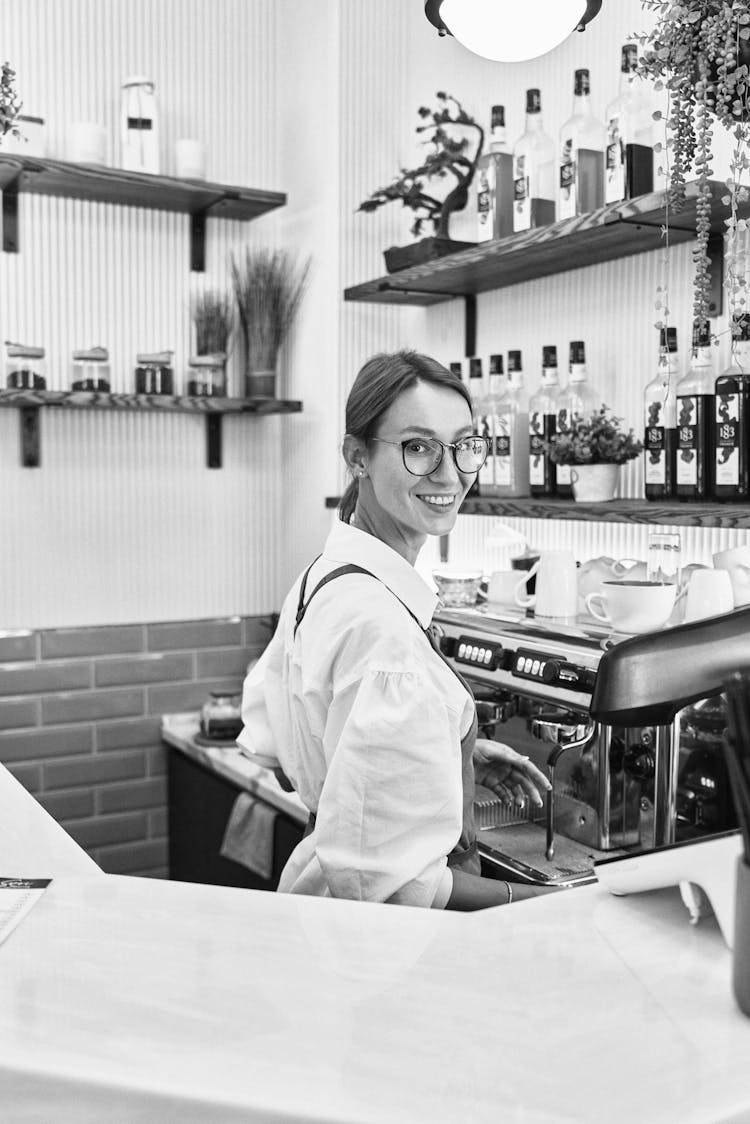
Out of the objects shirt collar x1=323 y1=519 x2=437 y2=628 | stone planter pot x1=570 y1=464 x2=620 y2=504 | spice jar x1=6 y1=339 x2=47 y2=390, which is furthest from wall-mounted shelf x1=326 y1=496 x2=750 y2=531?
spice jar x1=6 y1=339 x2=47 y2=390

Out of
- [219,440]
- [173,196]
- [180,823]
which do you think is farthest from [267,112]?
[180,823]

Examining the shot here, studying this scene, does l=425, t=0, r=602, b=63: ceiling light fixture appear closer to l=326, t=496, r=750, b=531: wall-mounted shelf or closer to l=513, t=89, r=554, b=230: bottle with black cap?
l=513, t=89, r=554, b=230: bottle with black cap

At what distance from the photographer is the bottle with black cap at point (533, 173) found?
249 cm

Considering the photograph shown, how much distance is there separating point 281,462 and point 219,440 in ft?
0.74

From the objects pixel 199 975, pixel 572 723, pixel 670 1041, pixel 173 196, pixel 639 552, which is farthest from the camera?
pixel 173 196

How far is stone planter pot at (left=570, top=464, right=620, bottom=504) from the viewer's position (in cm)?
230

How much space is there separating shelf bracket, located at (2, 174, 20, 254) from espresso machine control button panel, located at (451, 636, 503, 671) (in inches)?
68.4

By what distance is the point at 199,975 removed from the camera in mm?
921

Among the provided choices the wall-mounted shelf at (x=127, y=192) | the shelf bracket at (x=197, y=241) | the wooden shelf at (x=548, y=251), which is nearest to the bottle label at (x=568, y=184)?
the wooden shelf at (x=548, y=251)

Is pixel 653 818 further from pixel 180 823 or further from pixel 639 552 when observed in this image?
pixel 180 823

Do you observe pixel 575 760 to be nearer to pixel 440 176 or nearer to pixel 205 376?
pixel 440 176

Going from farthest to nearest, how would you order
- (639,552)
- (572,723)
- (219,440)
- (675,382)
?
1. (219,440)
2. (639,552)
3. (675,382)
4. (572,723)

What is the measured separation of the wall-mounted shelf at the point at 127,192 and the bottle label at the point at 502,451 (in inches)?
42.5

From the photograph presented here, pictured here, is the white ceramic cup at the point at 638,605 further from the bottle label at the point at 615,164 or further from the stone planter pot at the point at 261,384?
the stone planter pot at the point at 261,384
